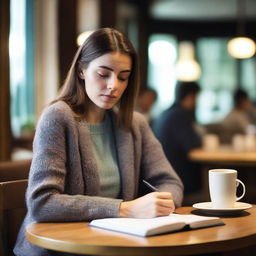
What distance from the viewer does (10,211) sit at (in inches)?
84.7

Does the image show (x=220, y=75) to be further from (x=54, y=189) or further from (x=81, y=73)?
(x=54, y=189)

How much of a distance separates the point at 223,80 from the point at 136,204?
10.1 metres

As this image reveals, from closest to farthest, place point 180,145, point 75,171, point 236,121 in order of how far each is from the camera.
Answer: point 75,171 → point 180,145 → point 236,121

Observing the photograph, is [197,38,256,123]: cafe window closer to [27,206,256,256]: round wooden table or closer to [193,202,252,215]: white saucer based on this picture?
[193,202,252,215]: white saucer

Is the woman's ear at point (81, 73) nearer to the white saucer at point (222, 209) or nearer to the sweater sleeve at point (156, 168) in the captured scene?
the sweater sleeve at point (156, 168)

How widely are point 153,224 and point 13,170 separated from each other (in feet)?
2.77

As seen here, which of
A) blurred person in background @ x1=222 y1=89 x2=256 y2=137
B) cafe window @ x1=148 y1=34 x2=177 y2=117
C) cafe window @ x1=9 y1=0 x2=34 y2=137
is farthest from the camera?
cafe window @ x1=148 y1=34 x2=177 y2=117

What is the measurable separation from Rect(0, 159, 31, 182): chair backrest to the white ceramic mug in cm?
80

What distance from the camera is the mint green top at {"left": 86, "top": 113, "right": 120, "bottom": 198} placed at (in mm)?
2068

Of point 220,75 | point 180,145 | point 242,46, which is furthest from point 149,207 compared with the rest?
point 220,75

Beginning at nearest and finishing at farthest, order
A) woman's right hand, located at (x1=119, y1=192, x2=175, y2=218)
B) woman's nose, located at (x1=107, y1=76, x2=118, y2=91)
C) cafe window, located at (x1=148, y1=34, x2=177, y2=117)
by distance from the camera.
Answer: woman's right hand, located at (x1=119, y1=192, x2=175, y2=218) < woman's nose, located at (x1=107, y1=76, x2=118, y2=91) < cafe window, located at (x1=148, y1=34, x2=177, y2=117)

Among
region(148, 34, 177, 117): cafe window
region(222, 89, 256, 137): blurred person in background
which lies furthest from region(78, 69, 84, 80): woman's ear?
region(148, 34, 177, 117): cafe window

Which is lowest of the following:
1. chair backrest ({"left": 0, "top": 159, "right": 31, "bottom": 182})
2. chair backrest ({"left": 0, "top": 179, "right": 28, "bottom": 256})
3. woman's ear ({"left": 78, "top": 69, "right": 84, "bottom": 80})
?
chair backrest ({"left": 0, "top": 179, "right": 28, "bottom": 256})

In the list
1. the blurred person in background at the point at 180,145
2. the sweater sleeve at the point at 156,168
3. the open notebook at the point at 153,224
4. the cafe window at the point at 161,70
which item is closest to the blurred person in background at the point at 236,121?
the cafe window at the point at 161,70
